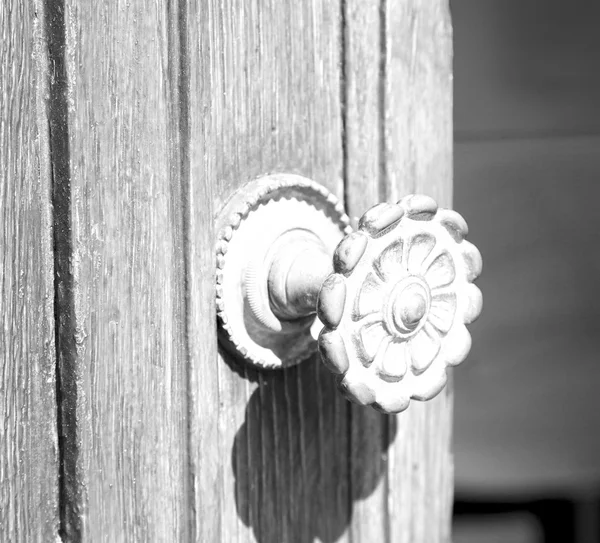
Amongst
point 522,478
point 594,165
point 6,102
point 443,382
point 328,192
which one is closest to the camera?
point 6,102

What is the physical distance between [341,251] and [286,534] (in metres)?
0.38

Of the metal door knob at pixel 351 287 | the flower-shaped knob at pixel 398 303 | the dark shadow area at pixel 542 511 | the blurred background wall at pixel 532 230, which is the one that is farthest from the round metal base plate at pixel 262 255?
the dark shadow area at pixel 542 511

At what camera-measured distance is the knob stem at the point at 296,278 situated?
795mm

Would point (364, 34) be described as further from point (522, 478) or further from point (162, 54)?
point (522, 478)

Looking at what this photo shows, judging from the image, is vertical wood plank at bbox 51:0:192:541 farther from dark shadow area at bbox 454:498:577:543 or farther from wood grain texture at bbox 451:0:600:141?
dark shadow area at bbox 454:498:577:543

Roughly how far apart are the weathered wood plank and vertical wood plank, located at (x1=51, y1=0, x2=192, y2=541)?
27 millimetres

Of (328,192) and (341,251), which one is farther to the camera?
(328,192)

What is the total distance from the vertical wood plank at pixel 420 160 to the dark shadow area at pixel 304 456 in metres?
0.05

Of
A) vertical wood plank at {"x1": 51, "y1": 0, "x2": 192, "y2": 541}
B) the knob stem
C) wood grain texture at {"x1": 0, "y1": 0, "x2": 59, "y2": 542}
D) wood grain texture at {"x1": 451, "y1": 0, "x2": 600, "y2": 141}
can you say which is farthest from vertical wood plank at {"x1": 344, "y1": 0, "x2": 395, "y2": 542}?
wood grain texture at {"x1": 451, "y1": 0, "x2": 600, "y2": 141}

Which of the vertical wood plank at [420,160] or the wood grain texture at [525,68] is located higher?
the wood grain texture at [525,68]

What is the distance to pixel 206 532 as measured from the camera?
800 mm

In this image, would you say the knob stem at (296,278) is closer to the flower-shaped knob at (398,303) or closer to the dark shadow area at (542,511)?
the flower-shaped knob at (398,303)

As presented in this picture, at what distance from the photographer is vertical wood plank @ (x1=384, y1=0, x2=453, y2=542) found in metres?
0.96

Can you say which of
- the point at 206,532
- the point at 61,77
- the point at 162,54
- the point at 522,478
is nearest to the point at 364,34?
the point at 162,54
